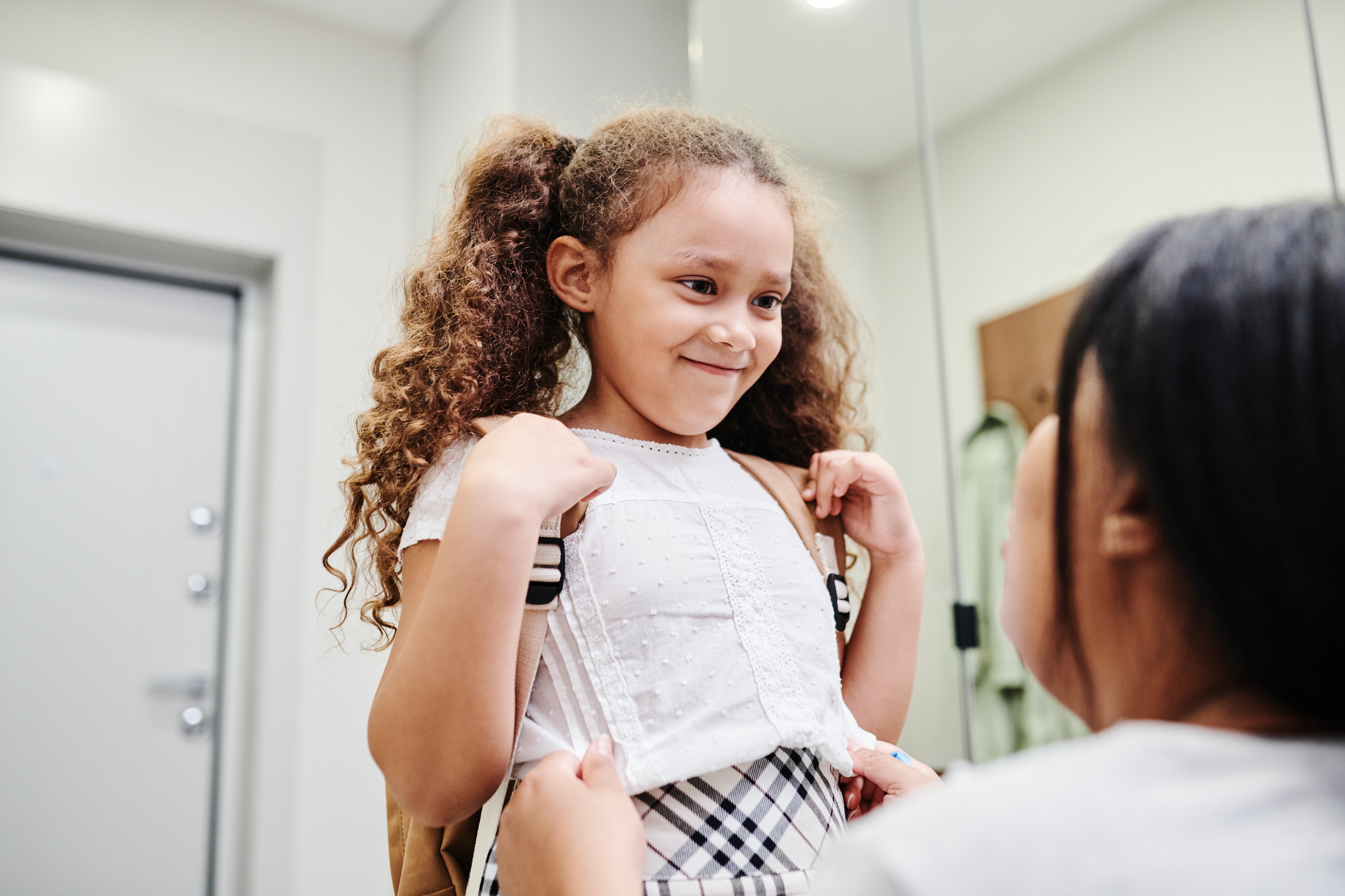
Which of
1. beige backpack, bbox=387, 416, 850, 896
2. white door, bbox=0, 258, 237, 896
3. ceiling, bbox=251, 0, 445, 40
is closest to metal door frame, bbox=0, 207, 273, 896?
white door, bbox=0, 258, 237, 896

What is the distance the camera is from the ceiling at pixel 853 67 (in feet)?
5.13

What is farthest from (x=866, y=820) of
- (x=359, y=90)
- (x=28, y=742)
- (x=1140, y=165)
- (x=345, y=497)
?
(x=359, y=90)

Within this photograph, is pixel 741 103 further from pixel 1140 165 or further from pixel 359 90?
pixel 359 90

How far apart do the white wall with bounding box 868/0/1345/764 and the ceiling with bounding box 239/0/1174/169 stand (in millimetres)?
52

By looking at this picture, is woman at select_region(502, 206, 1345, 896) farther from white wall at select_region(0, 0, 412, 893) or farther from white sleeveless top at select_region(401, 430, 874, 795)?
white wall at select_region(0, 0, 412, 893)

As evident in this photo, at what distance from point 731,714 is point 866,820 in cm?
36

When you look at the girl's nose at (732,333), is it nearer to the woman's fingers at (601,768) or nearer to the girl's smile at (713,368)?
the girl's smile at (713,368)

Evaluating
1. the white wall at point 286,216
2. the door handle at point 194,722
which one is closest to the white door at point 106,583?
the door handle at point 194,722

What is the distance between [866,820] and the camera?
15.1 inches

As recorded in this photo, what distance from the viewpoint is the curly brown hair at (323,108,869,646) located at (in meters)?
0.86

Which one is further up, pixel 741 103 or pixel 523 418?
A: pixel 741 103

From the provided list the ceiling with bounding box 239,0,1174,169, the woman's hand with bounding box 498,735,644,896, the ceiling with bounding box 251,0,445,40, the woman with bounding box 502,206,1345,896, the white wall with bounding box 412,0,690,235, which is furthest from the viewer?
the ceiling with bounding box 251,0,445,40

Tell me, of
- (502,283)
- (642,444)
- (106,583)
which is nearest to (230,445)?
(106,583)

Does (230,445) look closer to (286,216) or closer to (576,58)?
(286,216)
